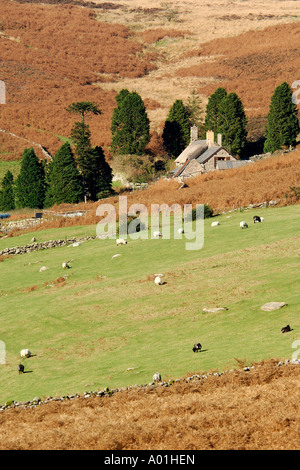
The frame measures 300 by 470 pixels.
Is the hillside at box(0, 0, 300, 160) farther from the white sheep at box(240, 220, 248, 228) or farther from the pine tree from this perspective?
the white sheep at box(240, 220, 248, 228)

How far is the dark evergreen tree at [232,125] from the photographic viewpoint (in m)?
93.2

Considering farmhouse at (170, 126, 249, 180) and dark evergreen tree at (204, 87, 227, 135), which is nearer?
farmhouse at (170, 126, 249, 180)

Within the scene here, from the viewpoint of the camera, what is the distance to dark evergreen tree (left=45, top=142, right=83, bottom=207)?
7731 cm

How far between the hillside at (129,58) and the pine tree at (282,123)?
1593 cm

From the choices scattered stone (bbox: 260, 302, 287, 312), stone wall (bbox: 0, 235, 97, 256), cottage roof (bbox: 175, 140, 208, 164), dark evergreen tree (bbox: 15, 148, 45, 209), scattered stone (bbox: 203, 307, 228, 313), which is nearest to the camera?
scattered stone (bbox: 260, 302, 287, 312)

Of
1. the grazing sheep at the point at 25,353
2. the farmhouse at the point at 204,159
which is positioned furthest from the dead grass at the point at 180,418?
the farmhouse at the point at 204,159

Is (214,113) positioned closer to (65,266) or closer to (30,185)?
(30,185)

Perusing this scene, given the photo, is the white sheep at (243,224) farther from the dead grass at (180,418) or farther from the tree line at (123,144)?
the tree line at (123,144)

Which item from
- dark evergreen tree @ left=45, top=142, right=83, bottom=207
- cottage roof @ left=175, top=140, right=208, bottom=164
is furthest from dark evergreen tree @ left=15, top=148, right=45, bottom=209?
cottage roof @ left=175, top=140, right=208, bottom=164

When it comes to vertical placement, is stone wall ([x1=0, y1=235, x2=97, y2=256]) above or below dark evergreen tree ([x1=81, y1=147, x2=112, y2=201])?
below

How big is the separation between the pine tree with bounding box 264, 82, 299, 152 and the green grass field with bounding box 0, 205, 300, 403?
148 feet
